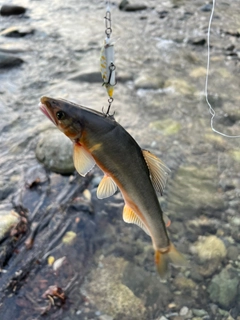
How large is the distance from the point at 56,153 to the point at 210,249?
202 centimetres

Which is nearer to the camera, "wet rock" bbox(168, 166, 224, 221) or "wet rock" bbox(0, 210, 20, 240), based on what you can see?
"wet rock" bbox(0, 210, 20, 240)

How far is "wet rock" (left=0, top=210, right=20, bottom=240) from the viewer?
3.64 m

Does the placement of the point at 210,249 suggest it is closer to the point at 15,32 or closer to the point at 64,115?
the point at 64,115

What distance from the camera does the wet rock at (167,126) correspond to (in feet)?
17.2

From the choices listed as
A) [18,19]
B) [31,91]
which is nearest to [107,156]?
[31,91]

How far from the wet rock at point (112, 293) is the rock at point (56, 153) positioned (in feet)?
4.31

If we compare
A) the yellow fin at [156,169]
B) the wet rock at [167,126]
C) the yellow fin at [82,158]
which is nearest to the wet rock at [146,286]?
the yellow fin at [156,169]

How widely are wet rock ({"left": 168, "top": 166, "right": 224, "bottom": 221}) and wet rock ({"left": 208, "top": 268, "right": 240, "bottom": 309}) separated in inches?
29.3

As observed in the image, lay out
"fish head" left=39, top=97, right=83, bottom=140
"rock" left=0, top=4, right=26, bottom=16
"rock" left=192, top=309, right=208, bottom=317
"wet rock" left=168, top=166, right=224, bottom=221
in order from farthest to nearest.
→ 1. "rock" left=0, top=4, right=26, bottom=16
2. "wet rock" left=168, top=166, right=224, bottom=221
3. "rock" left=192, top=309, right=208, bottom=317
4. "fish head" left=39, top=97, right=83, bottom=140

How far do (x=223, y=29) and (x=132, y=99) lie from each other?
3752mm

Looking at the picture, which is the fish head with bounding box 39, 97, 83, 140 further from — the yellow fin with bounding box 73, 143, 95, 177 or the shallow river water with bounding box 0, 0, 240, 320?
the shallow river water with bounding box 0, 0, 240, 320

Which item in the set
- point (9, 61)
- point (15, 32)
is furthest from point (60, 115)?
point (15, 32)

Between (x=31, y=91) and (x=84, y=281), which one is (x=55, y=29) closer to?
(x=31, y=91)

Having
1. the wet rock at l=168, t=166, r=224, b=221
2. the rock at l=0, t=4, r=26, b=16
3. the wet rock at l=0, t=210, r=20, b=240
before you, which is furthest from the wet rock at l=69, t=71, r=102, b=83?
the rock at l=0, t=4, r=26, b=16
